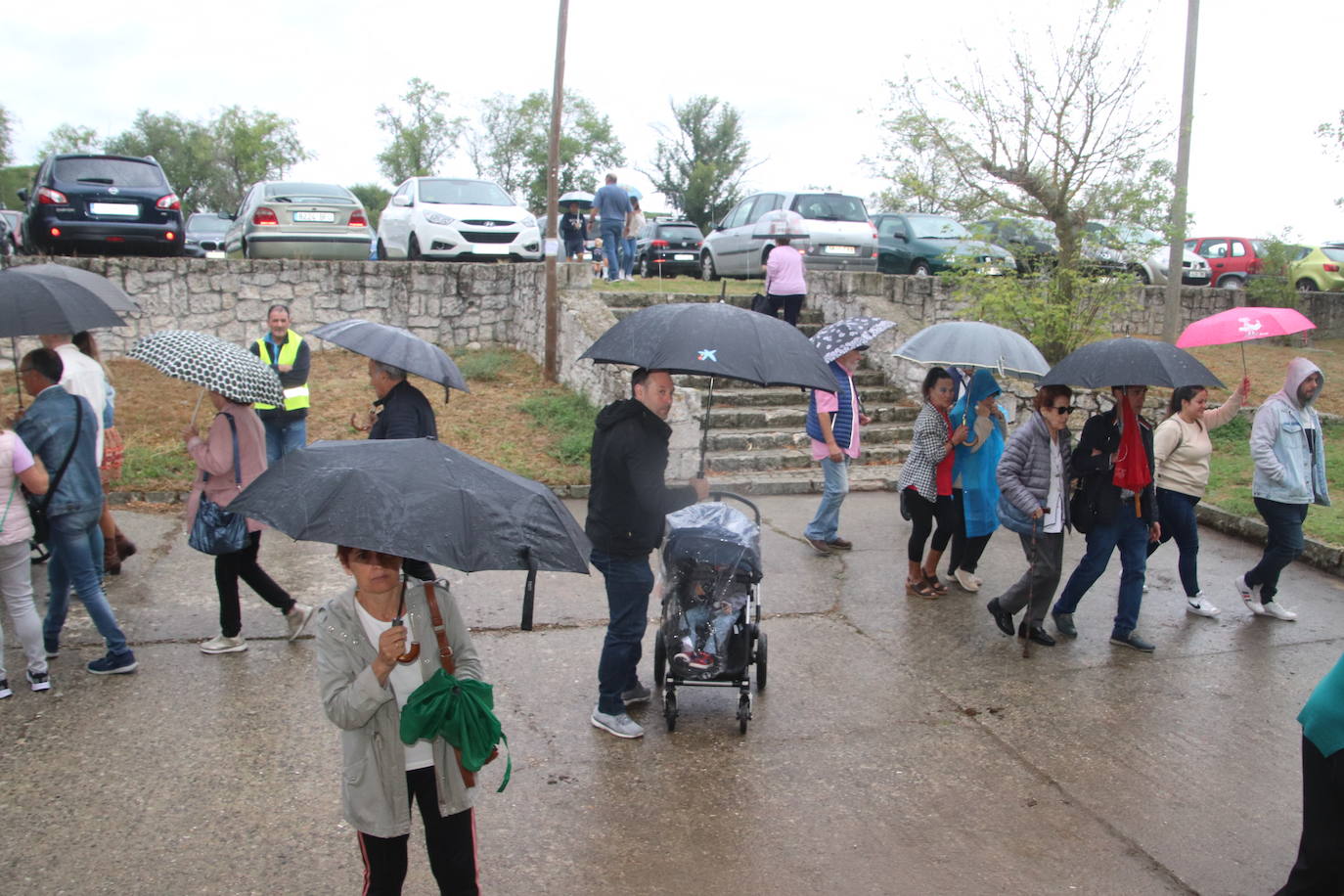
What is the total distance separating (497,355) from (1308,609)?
9558mm

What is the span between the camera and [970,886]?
373 cm

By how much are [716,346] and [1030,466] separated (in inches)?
98.4

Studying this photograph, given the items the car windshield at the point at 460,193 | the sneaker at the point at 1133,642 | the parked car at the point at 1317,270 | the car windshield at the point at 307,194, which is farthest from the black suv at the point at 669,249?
the sneaker at the point at 1133,642

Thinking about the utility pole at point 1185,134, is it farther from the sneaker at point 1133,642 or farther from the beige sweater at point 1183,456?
the sneaker at point 1133,642

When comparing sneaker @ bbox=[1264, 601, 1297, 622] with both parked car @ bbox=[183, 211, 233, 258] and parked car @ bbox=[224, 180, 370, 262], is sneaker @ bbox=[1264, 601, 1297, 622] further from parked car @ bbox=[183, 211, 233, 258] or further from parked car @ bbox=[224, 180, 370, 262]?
parked car @ bbox=[183, 211, 233, 258]

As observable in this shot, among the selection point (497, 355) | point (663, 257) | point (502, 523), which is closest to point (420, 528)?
point (502, 523)

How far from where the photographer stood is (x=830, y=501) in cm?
787

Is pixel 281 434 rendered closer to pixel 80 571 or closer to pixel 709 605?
pixel 80 571

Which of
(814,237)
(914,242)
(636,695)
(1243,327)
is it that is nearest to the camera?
(636,695)

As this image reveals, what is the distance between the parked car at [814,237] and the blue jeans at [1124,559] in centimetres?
1110

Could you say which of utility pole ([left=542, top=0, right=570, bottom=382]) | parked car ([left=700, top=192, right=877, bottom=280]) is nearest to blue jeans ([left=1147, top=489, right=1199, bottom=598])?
utility pole ([left=542, top=0, right=570, bottom=382])

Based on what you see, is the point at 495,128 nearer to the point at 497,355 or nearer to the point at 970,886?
the point at 497,355

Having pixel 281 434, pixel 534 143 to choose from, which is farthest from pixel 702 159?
pixel 281 434

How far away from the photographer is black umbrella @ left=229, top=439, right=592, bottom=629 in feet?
8.99
